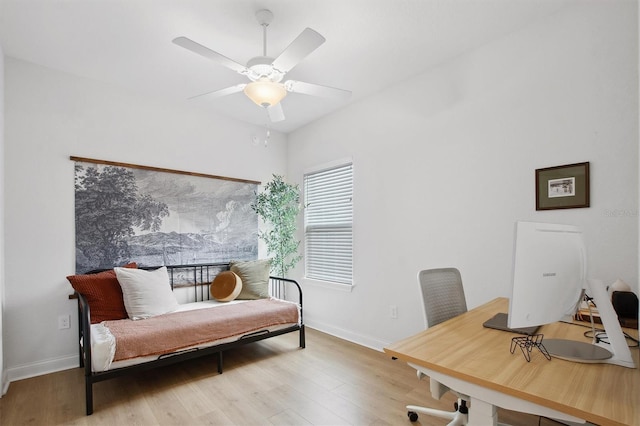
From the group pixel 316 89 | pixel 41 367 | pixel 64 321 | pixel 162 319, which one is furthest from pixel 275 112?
pixel 41 367

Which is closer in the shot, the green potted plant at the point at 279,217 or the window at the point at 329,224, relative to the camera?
the window at the point at 329,224

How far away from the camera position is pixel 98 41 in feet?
8.35

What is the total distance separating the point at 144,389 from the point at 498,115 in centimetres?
355

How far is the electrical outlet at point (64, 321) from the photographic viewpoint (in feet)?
9.67

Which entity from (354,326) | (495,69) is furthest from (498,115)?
(354,326)

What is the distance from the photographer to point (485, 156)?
2633 mm

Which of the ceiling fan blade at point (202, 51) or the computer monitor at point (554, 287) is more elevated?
the ceiling fan blade at point (202, 51)

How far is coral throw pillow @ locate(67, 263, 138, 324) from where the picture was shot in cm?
274

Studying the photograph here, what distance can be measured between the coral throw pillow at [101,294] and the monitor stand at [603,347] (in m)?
3.14

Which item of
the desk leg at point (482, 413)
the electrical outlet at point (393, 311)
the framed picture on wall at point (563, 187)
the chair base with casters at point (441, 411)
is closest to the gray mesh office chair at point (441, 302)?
the chair base with casters at point (441, 411)

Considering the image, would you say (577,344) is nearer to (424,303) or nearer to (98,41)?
(424,303)

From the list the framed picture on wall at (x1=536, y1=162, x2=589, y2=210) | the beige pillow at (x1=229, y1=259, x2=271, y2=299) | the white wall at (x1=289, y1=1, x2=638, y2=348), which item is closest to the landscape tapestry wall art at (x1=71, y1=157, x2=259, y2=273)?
the beige pillow at (x1=229, y1=259, x2=271, y2=299)

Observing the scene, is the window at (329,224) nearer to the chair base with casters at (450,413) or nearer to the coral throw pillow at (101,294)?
the chair base with casters at (450,413)

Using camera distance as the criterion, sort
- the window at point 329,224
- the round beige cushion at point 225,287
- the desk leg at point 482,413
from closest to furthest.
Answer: the desk leg at point 482,413
the round beige cushion at point 225,287
the window at point 329,224
